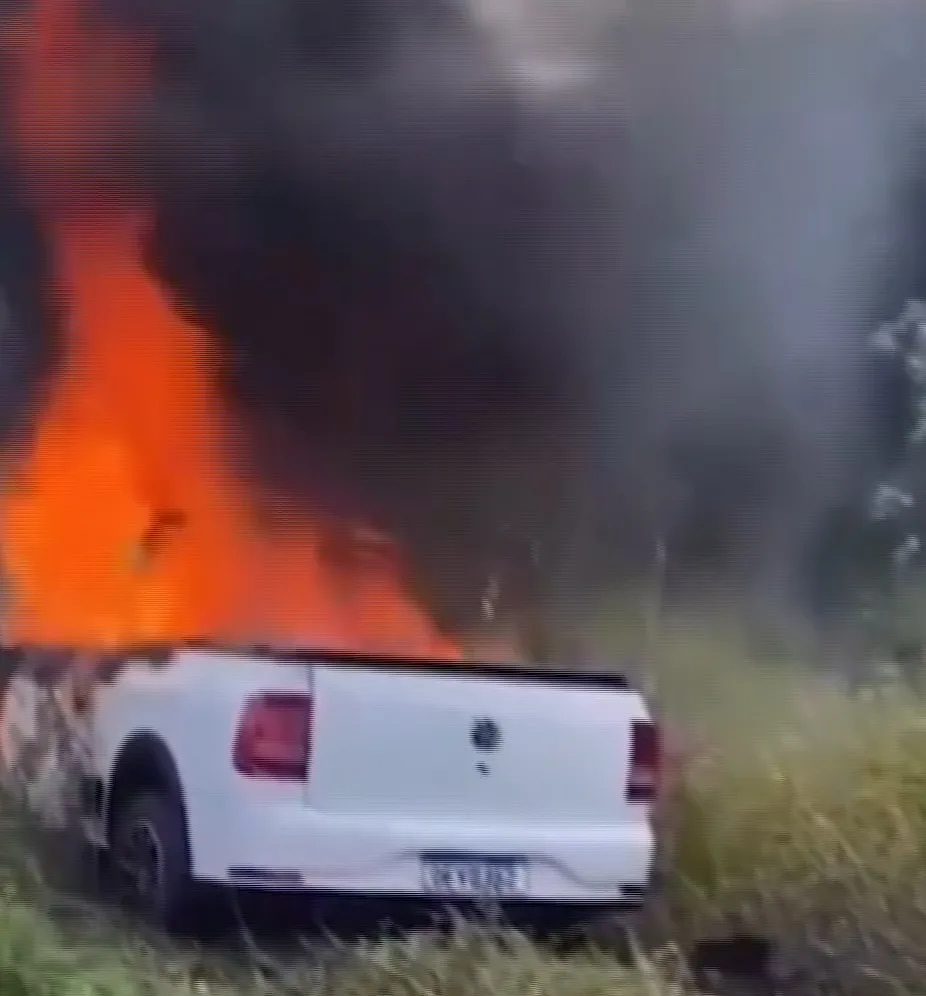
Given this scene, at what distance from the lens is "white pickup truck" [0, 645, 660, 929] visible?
248 centimetres

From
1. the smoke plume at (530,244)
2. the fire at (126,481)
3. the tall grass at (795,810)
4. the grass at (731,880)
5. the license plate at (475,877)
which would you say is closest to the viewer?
the grass at (731,880)

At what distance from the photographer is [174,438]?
3.19 m

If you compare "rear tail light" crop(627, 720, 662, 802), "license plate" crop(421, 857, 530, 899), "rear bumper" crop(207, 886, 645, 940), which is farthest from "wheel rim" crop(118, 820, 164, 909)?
"rear tail light" crop(627, 720, 662, 802)

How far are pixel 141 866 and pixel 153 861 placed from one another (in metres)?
0.04

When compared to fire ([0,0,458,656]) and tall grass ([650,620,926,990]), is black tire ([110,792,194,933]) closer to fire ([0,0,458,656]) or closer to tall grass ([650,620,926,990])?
fire ([0,0,458,656])

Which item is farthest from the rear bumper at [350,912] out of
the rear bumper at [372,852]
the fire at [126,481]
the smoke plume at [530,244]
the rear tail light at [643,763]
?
the smoke plume at [530,244]

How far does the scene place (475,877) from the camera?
8.42 feet

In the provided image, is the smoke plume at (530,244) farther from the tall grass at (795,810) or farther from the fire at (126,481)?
the tall grass at (795,810)

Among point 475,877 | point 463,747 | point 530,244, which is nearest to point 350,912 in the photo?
point 475,877

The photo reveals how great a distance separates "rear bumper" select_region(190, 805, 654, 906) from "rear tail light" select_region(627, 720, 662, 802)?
0.37 feet

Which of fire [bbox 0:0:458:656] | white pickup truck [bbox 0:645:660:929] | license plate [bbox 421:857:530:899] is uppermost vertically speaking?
fire [bbox 0:0:458:656]

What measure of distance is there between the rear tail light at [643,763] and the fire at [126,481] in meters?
0.38

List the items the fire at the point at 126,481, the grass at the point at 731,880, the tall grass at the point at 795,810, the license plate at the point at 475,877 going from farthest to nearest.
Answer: the fire at the point at 126,481 → the tall grass at the point at 795,810 → the license plate at the point at 475,877 → the grass at the point at 731,880

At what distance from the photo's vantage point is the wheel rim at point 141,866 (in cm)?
Answer: 254
